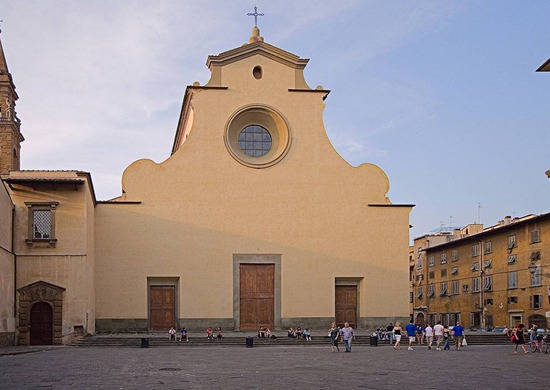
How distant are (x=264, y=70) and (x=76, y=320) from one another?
16655 mm

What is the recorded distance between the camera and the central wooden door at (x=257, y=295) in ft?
132

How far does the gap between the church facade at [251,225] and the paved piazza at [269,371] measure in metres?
12.4

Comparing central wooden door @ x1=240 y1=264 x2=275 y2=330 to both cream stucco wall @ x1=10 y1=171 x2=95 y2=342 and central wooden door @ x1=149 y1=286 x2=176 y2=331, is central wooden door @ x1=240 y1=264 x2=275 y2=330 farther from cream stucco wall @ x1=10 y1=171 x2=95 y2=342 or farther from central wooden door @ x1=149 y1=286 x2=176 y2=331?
cream stucco wall @ x1=10 y1=171 x2=95 y2=342

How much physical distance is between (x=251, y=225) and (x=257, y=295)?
371 centimetres

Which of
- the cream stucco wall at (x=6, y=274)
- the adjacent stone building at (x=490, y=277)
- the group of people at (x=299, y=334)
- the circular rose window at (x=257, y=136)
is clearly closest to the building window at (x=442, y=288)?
the adjacent stone building at (x=490, y=277)

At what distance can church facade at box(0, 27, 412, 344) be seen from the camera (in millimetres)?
39466

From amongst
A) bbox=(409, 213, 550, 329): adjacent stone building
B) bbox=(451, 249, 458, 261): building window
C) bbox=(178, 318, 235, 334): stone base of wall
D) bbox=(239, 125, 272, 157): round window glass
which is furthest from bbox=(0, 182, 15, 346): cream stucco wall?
bbox=(451, 249, 458, 261): building window

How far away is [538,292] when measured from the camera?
48812 mm

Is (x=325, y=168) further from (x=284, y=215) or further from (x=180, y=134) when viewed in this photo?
(x=180, y=134)

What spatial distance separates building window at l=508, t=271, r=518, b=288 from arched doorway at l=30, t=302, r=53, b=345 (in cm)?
3157

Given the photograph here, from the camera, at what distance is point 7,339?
32.0m

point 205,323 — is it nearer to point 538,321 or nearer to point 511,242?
point 538,321

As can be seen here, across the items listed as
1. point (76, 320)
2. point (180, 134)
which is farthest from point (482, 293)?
point (76, 320)

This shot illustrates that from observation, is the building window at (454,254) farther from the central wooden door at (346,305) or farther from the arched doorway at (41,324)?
the arched doorway at (41,324)
